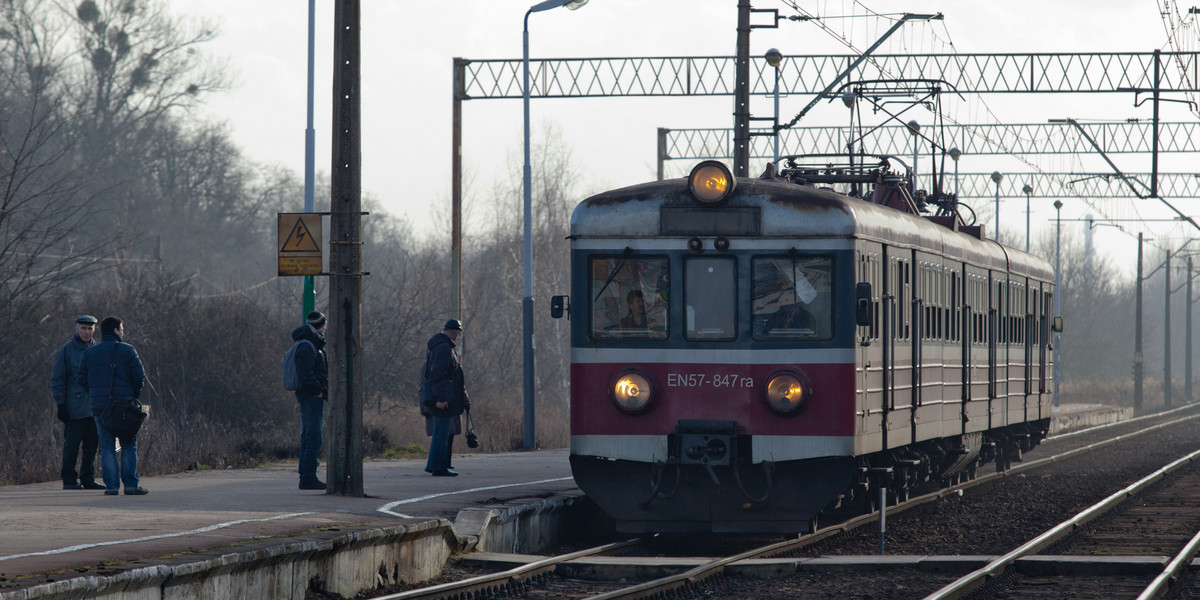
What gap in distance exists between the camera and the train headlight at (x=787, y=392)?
11.7 m

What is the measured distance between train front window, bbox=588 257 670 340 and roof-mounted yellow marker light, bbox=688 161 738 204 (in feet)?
1.92

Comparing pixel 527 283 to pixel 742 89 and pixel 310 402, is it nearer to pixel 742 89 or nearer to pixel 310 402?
pixel 742 89

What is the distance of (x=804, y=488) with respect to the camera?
468 inches

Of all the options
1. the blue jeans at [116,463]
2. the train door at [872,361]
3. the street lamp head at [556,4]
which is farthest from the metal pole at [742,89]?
the blue jeans at [116,463]

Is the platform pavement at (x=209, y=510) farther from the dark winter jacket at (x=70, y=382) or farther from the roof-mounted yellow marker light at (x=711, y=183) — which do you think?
the roof-mounted yellow marker light at (x=711, y=183)

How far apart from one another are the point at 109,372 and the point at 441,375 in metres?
3.42

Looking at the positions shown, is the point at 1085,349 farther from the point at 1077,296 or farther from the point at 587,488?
the point at 587,488

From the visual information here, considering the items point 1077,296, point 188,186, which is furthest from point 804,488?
point 1077,296

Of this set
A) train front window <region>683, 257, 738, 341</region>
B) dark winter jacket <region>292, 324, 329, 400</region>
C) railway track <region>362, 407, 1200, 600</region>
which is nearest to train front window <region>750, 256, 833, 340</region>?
train front window <region>683, 257, 738, 341</region>

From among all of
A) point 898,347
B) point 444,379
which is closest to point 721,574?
point 898,347

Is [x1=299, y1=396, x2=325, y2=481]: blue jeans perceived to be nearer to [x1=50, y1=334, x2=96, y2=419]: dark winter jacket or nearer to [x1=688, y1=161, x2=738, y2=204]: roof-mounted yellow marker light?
[x1=50, y1=334, x2=96, y2=419]: dark winter jacket

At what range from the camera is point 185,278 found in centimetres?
2973

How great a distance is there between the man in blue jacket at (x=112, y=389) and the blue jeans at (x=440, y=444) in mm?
3476

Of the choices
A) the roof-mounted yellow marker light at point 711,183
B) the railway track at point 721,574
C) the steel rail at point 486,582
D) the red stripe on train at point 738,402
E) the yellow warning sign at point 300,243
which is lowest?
the railway track at point 721,574
